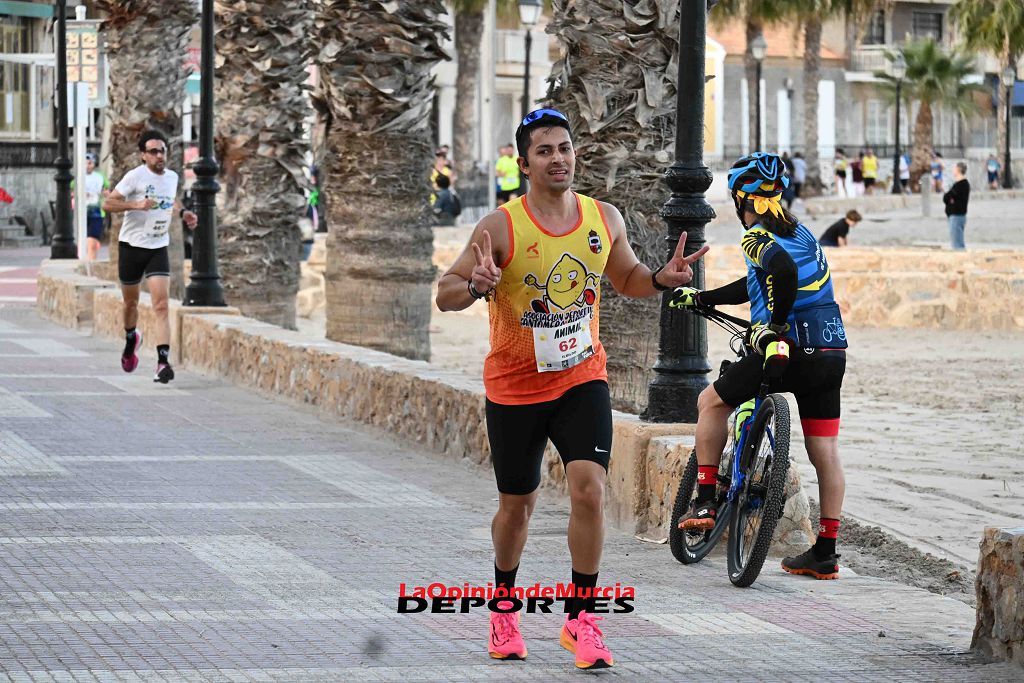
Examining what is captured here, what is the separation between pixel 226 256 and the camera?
1727 centimetres

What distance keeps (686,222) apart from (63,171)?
20088 millimetres

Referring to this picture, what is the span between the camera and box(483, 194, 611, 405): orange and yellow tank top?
5793 millimetres

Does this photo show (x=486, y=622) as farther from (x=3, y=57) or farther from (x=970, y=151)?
(x=970, y=151)

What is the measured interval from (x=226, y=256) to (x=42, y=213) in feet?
84.1

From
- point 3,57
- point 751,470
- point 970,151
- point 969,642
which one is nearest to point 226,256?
point 751,470

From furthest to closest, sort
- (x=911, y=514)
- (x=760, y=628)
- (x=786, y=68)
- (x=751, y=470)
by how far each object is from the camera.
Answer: (x=786, y=68) → (x=911, y=514) → (x=751, y=470) → (x=760, y=628)

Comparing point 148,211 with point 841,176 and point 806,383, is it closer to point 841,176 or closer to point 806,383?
point 806,383

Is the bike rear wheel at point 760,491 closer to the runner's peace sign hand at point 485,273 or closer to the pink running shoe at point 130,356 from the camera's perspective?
the runner's peace sign hand at point 485,273

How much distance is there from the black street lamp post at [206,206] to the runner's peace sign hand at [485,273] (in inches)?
415

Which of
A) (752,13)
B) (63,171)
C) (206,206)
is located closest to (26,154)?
(63,171)

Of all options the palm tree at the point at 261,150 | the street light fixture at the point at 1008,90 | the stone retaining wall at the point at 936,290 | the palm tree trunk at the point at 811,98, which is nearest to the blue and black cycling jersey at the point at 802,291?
the palm tree at the point at 261,150

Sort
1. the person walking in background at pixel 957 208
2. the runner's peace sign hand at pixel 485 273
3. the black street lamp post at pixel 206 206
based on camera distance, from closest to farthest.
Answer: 1. the runner's peace sign hand at pixel 485 273
2. the black street lamp post at pixel 206 206
3. the person walking in background at pixel 957 208

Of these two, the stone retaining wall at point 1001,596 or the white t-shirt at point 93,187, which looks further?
the white t-shirt at point 93,187

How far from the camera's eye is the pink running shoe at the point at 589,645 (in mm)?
5695
